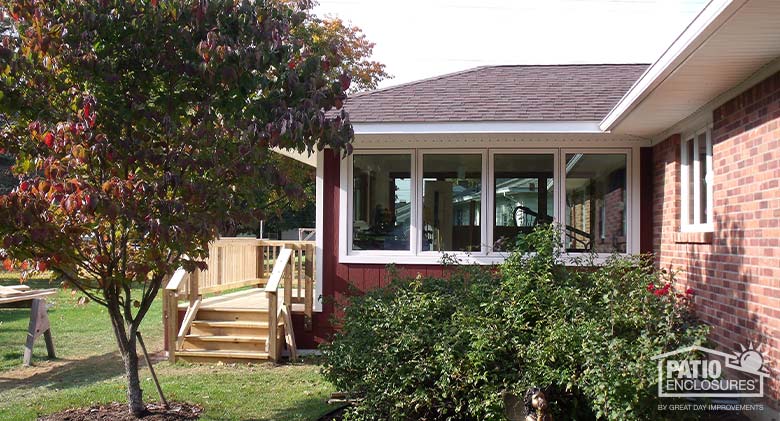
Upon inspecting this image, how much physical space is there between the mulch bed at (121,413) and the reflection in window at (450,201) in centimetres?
369

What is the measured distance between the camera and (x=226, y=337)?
28.6ft

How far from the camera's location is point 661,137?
7.81 m

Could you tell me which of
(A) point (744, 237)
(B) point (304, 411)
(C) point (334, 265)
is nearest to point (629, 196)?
(A) point (744, 237)

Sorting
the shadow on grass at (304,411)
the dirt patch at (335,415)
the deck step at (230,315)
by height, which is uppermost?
the deck step at (230,315)

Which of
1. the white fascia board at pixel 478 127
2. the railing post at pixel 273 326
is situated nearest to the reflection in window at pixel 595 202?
the white fascia board at pixel 478 127

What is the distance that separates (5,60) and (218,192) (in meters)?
1.68

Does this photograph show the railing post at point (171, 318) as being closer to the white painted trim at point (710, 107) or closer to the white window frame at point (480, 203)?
the white window frame at point (480, 203)

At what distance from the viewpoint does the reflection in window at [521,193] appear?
8.39 meters

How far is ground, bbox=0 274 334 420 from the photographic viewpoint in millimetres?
6168

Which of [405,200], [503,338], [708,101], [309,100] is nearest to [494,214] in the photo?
[405,200]

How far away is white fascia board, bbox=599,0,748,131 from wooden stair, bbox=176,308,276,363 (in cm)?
527

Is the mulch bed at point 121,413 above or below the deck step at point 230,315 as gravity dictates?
below

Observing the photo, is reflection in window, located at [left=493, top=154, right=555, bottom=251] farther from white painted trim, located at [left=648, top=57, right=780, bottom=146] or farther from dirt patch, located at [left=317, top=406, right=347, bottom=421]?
dirt patch, located at [left=317, top=406, right=347, bottom=421]

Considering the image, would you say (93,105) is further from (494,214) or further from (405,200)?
(494,214)
